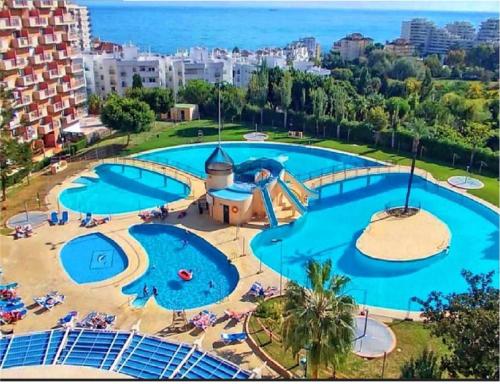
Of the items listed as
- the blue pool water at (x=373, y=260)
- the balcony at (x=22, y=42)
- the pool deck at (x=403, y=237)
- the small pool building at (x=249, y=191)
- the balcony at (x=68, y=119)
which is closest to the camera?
the blue pool water at (x=373, y=260)

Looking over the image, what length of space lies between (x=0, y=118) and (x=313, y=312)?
34239 mm

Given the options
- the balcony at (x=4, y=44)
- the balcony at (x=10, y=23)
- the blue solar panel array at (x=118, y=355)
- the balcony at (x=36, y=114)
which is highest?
the balcony at (x=10, y=23)

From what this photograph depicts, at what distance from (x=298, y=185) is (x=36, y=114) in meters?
29.6

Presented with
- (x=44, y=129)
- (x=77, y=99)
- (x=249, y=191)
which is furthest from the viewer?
(x=77, y=99)

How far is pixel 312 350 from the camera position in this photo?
17.1 meters

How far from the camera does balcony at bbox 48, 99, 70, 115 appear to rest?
181 feet

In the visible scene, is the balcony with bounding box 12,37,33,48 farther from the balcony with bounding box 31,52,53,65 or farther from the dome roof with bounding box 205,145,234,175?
the dome roof with bounding box 205,145,234,175

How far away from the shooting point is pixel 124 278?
29.4 metres

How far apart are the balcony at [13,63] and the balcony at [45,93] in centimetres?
338

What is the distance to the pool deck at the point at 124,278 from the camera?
24500mm

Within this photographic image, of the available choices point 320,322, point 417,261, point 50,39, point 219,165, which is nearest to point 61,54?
point 50,39

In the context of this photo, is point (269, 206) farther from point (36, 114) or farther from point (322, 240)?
point (36, 114)

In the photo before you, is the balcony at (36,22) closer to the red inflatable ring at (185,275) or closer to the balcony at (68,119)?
the balcony at (68,119)

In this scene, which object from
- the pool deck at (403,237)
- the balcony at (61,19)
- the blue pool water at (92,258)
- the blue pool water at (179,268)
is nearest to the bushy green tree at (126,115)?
the balcony at (61,19)
